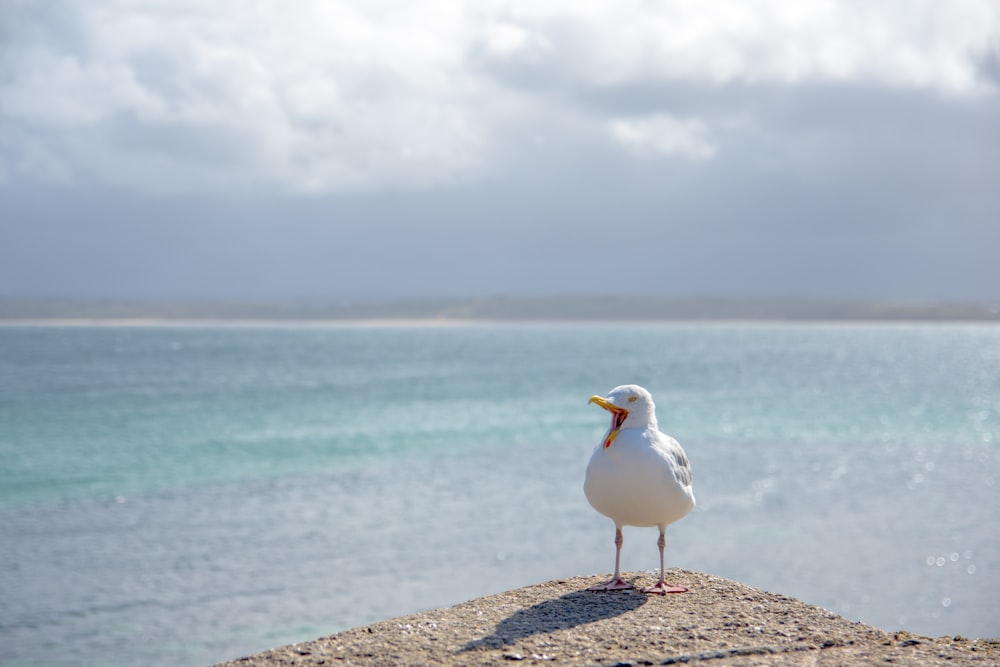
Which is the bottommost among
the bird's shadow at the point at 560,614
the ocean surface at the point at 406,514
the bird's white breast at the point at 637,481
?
the ocean surface at the point at 406,514

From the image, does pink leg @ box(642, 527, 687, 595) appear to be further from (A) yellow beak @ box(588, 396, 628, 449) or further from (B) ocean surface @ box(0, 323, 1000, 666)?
(A) yellow beak @ box(588, 396, 628, 449)

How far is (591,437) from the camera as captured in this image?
107 ft

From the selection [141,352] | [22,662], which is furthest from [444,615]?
[141,352]

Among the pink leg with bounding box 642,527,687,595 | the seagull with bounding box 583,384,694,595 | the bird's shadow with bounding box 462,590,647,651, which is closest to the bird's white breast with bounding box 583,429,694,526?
the seagull with bounding box 583,384,694,595

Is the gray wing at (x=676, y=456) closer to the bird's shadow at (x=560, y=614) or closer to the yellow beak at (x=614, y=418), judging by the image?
the yellow beak at (x=614, y=418)

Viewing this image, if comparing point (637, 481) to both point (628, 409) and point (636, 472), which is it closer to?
point (636, 472)

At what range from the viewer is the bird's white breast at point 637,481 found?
6.67 meters

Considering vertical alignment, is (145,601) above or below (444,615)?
below

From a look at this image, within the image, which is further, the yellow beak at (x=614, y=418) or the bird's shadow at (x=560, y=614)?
the yellow beak at (x=614, y=418)

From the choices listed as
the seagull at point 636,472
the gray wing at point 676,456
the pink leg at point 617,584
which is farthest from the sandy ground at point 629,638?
the gray wing at point 676,456

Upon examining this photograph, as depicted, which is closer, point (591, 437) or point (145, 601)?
point (145, 601)

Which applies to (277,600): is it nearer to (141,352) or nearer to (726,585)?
(726,585)

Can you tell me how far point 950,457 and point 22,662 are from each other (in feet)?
90.1

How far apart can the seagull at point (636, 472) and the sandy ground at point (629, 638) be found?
0.45 meters
